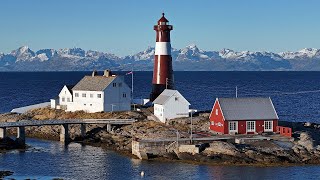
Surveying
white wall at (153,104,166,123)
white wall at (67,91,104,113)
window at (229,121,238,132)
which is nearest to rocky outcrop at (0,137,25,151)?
white wall at (67,91,104,113)

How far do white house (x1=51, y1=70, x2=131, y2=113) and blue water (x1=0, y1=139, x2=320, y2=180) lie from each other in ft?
62.2

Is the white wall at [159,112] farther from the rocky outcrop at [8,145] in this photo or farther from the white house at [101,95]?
the rocky outcrop at [8,145]

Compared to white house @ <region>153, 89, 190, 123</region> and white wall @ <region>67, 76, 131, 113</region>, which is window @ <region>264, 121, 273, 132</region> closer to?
white house @ <region>153, 89, 190, 123</region>

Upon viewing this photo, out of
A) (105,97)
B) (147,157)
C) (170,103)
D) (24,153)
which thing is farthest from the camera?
(105,97)

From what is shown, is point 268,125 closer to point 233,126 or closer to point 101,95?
point 233,126

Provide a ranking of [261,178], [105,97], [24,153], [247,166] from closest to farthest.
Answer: [261,178] → [247,166] → [24,153] → [105,97]

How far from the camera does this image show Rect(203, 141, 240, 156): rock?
56375 mm

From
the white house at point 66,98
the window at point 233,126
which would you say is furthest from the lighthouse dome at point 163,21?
the window at point 233,126

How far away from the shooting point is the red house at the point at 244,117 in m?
64.2

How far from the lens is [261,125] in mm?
65062

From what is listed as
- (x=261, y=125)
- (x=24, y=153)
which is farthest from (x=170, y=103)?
(x=24, y=153)

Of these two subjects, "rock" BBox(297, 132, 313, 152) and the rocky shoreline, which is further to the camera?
"rock" BBox(297, 132, 313, 152)

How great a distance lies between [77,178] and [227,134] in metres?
19.7

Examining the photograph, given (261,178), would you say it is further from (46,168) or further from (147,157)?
(46,168)
